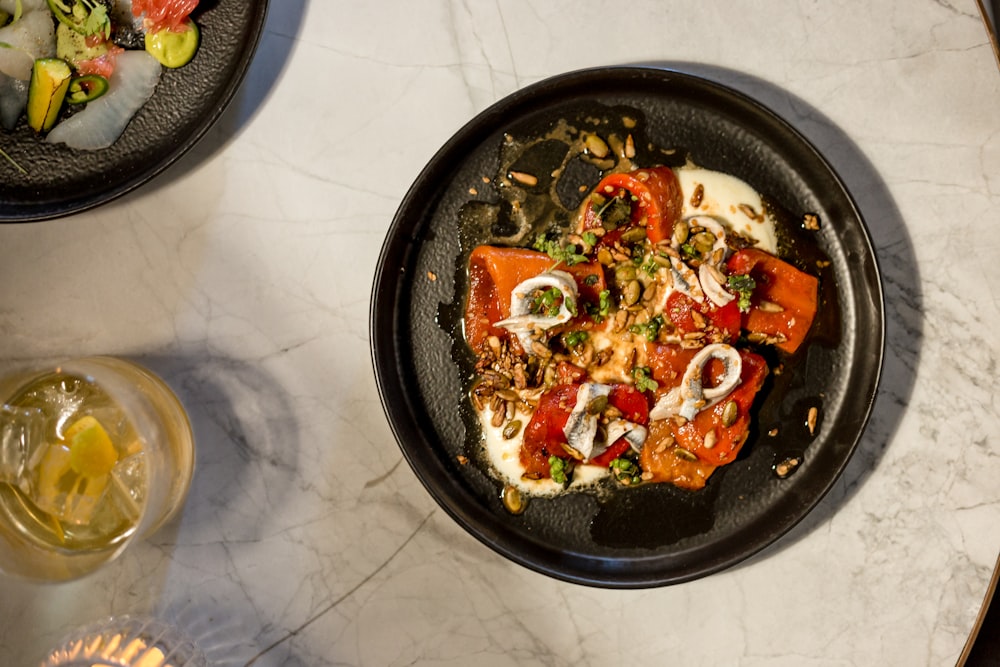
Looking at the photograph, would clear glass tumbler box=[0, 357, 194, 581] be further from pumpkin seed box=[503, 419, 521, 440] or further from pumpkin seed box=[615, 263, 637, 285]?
pumpkin seed box=[615, 263, 637, 285]

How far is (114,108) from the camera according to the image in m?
1.80

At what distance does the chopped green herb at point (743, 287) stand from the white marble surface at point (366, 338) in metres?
0.39

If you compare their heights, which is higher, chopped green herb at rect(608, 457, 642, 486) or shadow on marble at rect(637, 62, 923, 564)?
shadow on marble at rect(637, 62, 923, 564)

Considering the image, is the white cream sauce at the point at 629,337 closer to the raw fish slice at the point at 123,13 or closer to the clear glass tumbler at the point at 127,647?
the clear glass tumbler at the point at 127,647

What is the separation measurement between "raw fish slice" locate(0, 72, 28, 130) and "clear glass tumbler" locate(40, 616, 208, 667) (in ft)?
3.97

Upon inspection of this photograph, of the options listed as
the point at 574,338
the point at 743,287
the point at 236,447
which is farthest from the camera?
the point at 236,447

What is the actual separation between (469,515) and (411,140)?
0.89m

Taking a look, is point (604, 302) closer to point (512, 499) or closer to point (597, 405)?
point (597, 405)

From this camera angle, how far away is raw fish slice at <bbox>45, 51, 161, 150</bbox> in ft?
5.89

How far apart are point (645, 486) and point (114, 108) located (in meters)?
1.51

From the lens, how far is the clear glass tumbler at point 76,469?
5.47 feet

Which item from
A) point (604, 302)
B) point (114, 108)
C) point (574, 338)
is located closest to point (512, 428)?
point (574, 338)

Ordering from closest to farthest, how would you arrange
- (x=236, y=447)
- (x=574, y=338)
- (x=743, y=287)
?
(x=743, y=287), (x=574, y=338), (x=236, y=447)

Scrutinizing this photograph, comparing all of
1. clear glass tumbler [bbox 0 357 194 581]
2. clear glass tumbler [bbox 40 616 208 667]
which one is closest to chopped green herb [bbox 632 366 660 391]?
clear glass tumbler [bbox 0 357 194 581]
